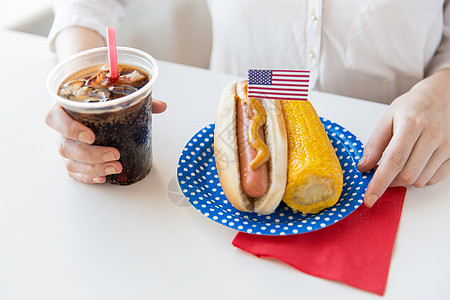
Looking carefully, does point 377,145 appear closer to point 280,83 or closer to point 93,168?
point 280,83

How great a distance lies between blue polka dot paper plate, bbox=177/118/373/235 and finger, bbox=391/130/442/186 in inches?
3.6

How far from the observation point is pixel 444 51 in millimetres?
1651

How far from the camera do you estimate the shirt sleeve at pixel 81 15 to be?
1.69 m

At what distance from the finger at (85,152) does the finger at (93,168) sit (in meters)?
0.03

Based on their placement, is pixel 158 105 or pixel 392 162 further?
pixel 158 105

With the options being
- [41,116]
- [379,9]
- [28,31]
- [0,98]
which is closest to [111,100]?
[41,116]

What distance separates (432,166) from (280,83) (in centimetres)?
51

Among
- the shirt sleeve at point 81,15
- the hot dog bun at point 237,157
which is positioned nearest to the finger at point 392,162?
the hot dog bun at point 237,157

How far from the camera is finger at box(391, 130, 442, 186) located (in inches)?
45.4

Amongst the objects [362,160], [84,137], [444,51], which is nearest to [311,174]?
[362,160]

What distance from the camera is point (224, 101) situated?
Result: 131 centimetres

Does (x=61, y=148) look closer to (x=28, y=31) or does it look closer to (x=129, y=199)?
(x=129, y=199)

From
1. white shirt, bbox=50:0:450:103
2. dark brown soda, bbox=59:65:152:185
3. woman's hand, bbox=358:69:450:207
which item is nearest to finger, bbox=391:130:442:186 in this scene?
woman's hand, bbox=358:69:450:207

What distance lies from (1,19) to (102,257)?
73.1 inches
